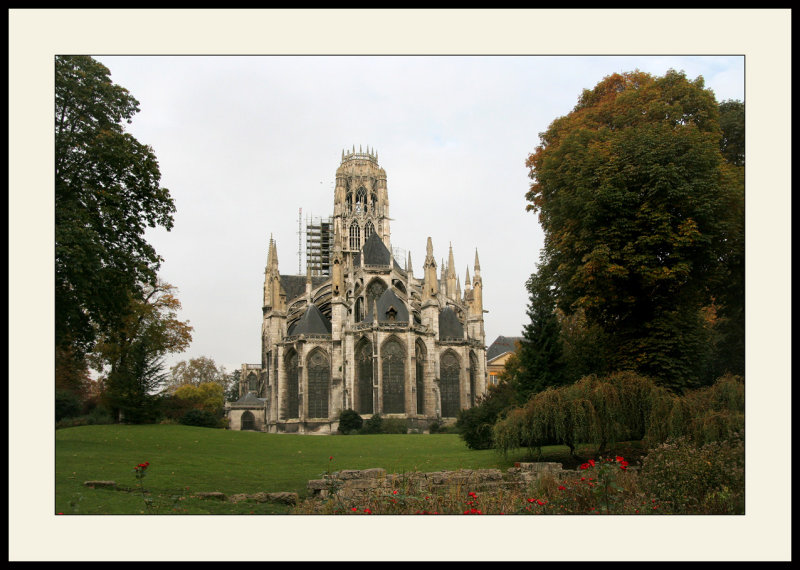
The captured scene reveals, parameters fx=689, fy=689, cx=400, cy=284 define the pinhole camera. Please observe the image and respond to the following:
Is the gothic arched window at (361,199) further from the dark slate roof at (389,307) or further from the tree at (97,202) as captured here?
the tree at (97,202)

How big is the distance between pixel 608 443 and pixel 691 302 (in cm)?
531

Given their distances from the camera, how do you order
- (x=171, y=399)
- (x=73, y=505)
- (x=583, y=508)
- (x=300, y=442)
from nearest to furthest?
1. (x=73, y=505)
2. (x=583, y=508)
3. (x=300, y=442)
4. (x=171, y=399)

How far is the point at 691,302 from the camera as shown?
69.4 ft

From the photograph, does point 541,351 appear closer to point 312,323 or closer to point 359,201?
point 312,323

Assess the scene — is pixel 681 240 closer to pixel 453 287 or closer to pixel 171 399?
pixel 171 399

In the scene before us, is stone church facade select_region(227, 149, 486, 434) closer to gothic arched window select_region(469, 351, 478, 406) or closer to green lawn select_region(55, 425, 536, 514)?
gothic arched window select_region(469, 351, 478, 406)

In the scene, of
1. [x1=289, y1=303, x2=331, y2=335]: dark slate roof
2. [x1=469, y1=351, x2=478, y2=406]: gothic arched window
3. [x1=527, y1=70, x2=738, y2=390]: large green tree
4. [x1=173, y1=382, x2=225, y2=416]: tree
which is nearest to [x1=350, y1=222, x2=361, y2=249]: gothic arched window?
[x1=289, y1=303, x2=331, y2=335]: dark slate roof

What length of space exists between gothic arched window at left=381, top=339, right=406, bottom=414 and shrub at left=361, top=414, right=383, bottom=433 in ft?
11.2

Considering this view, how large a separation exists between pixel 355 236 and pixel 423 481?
64501 mm

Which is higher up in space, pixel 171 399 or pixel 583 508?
pixel 583 508

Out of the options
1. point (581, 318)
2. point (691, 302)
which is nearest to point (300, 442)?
point (581, 318)

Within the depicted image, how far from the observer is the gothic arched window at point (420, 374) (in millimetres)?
52594

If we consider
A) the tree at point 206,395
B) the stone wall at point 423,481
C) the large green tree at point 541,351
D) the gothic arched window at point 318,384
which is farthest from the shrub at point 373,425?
the stone wall at point 423,481

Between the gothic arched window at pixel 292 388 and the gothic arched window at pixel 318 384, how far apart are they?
3.78 ft
